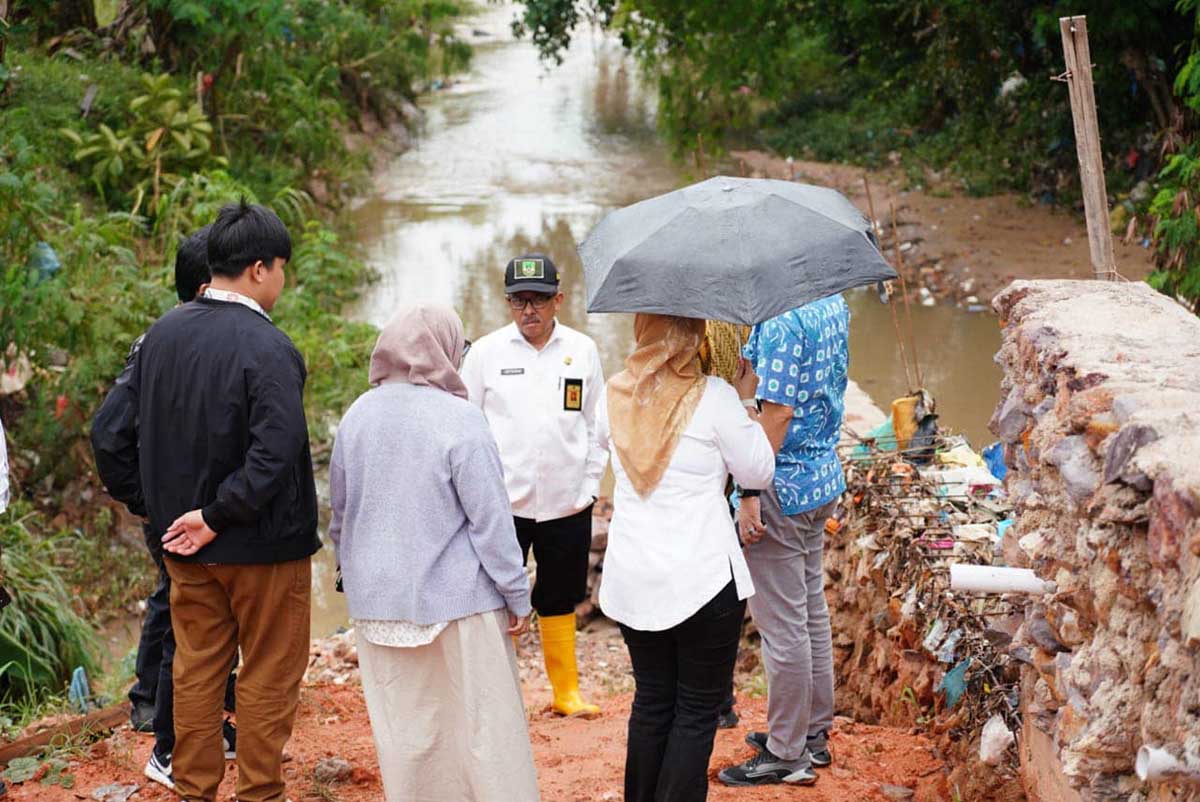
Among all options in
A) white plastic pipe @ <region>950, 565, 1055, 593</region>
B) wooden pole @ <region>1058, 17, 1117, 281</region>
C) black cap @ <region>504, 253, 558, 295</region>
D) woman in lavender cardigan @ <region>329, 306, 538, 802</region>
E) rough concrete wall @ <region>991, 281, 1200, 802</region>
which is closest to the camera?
rough concrete wall @ <region>991, 281, 1200, 802</region>

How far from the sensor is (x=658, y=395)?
329cm

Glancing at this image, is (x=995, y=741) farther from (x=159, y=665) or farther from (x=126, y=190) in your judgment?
(x=126, y=190)

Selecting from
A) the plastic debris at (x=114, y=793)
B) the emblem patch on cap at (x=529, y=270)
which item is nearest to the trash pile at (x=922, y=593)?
the emblem patch on cap at (x=529, y=270)

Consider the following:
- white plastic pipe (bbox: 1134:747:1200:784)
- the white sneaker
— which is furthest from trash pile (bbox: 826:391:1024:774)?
the white sneaker

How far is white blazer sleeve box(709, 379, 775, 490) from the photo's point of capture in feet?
10.7

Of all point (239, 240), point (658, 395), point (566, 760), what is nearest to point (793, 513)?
point (658, 395)

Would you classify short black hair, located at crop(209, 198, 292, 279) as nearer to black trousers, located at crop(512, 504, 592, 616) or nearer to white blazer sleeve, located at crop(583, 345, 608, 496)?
white blazer sleeve, located at crop(583, 345, 608, 496)

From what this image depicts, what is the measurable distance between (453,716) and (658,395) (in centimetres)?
106

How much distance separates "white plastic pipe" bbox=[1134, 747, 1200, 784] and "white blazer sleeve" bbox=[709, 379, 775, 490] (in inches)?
54.8

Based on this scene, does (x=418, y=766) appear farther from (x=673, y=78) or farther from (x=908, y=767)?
(x=673, y=78)

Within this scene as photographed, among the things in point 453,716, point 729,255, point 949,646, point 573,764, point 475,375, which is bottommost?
point 573,764

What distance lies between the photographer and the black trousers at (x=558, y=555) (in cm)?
470

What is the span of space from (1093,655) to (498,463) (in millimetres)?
1562

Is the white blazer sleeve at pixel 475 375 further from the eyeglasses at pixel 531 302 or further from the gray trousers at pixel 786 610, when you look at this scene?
the gray trousers at pixel 786 610
